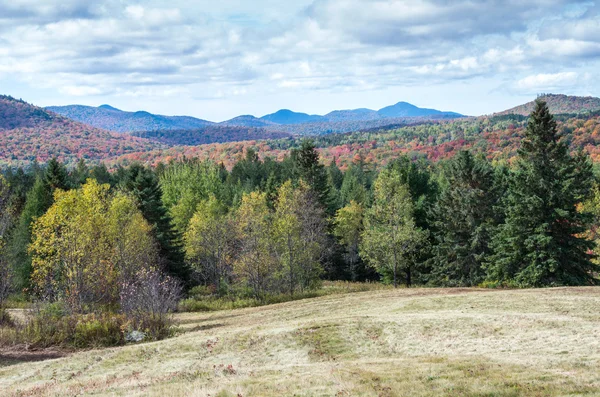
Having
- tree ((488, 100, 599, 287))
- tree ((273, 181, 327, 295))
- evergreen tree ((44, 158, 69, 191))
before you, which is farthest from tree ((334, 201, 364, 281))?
evergreen tree ((44, 158, 69, 191))

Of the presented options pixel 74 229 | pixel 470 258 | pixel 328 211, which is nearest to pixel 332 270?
pixel 328 211

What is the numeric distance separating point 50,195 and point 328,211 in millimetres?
33633

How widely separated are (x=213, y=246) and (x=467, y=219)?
84.4 feet

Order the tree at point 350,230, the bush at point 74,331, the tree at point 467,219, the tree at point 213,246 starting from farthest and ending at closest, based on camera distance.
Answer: the tree at point 350,230 → the tree at point 213,246 → the tree at point 467,219 → the bush at point 74,331

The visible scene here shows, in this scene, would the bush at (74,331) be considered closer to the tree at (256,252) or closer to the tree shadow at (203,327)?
the tree shadow at (203,327)

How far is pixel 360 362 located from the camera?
19.8 metres

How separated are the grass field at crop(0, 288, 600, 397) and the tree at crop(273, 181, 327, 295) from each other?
16376mm

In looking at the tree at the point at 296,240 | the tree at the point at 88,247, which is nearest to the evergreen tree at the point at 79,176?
the tree at the point at 88,247

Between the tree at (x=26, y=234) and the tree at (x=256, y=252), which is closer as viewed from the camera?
the tree at (x=256, y=252)

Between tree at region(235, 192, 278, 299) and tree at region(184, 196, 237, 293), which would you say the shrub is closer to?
tree at region(235, 192, 278, 299)

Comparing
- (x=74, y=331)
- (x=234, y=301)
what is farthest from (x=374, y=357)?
(x=234, y=301)

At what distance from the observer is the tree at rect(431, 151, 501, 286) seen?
4959 centimetres

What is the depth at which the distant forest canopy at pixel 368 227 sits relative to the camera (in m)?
41.1

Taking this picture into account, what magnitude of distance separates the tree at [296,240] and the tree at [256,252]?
1.00 meters
